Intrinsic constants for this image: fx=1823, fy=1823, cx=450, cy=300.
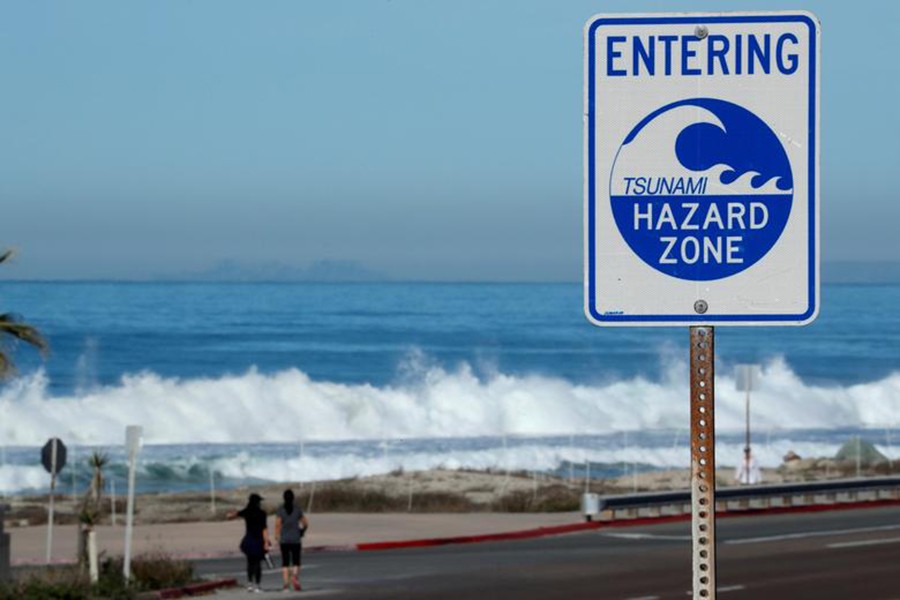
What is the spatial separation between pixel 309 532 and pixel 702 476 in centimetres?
2801

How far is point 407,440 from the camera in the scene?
229ft

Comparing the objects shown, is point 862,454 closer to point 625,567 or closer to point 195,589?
point 625,567

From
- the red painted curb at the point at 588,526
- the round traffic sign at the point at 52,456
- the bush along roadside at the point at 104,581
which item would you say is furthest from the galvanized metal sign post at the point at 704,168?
the red painted curb at the point at 588,526

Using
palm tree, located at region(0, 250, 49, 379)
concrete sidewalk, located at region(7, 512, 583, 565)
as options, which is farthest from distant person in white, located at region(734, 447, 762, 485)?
palm tree, located at region(0, 250, 49, 379)

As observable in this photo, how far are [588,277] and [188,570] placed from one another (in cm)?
1937

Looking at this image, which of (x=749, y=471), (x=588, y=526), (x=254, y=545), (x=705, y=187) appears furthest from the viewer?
(x=749, y=471)

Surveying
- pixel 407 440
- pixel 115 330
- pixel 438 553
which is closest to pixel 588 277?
pixel 438 553

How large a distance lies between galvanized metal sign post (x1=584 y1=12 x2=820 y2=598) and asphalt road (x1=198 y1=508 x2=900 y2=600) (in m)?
17.6

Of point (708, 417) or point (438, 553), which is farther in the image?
point (438, 553)

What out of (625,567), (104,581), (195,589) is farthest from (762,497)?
(104,581)

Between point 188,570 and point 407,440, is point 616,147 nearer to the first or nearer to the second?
point 188,570

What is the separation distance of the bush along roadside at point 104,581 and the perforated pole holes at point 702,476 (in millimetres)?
16714

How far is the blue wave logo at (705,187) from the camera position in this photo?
13.8ft

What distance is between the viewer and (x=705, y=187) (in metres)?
4.21
